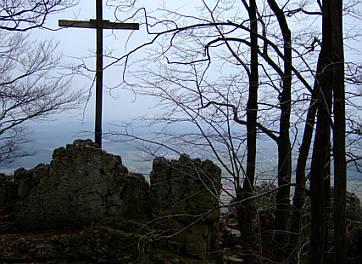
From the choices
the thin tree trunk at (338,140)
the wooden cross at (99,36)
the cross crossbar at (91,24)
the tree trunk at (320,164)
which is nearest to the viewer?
the thin tree trunk at (338,140)

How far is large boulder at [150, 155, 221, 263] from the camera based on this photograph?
412cm

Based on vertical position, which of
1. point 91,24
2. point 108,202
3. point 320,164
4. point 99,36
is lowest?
point 108,202

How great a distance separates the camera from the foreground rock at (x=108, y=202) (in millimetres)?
4066

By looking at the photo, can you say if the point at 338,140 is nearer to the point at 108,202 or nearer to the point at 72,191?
the point at 108,202

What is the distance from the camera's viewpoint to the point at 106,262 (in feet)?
12.2

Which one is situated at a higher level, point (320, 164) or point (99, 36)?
point (99, 36)

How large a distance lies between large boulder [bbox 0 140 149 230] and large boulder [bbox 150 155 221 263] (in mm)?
542

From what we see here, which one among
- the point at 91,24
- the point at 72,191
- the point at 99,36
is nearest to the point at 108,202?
the point at 72,191

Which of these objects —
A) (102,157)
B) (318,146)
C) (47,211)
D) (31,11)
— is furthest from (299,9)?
(47,211)

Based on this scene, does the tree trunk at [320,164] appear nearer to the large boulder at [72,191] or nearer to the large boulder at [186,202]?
the large boulder at [186,202]

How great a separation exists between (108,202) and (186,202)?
1.02 m

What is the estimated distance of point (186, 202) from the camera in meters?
4.27

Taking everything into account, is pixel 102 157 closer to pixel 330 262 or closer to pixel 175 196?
pixel 175 196

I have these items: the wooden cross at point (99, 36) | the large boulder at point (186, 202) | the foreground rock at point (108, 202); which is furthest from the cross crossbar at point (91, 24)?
the large boulder at point (186, 202)
